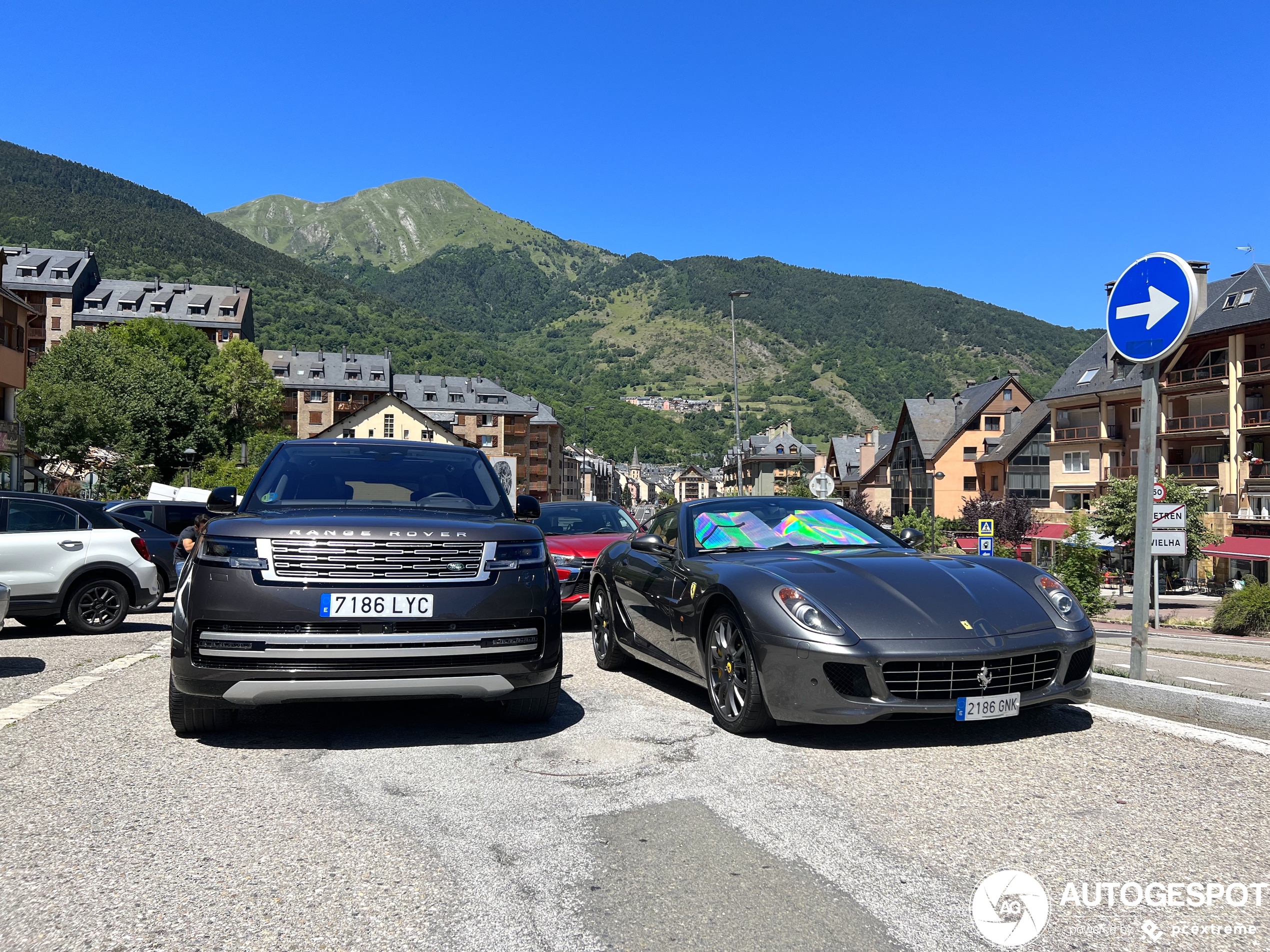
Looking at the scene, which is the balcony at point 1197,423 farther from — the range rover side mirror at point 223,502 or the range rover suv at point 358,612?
the range rover side mirror at point 223,502

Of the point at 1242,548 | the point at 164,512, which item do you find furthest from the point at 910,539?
the point at 1242,548

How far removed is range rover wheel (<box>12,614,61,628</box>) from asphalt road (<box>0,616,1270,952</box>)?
6211 mm

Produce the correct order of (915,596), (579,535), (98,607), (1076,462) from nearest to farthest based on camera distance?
(915,596)
(98,607)
(579,535)
(1076,462)

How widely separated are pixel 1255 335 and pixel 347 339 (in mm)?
122166

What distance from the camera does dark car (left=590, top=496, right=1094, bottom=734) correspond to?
498 cm

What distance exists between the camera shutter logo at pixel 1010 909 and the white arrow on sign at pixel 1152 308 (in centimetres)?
457

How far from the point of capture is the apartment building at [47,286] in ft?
335

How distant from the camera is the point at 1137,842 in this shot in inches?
145

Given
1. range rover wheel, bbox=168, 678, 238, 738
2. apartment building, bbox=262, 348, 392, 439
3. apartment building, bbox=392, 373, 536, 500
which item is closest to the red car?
range rover wheel, bbox=168, 678, 238, 738

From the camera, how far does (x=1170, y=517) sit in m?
22.2

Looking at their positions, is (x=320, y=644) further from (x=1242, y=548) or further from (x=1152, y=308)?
(x=1242, y=548)

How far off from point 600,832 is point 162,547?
14737 mm

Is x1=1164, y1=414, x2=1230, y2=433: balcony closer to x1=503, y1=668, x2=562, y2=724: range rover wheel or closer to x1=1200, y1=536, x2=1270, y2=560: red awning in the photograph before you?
x1=1200, y1=536, x2=1270, y2=560: red awning

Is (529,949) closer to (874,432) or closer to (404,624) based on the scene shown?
(404,624)
